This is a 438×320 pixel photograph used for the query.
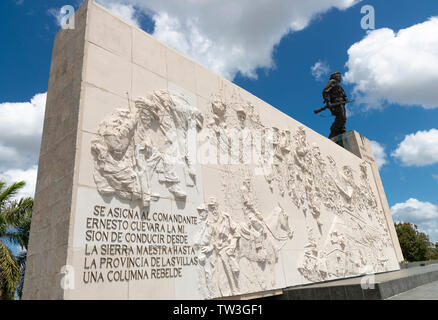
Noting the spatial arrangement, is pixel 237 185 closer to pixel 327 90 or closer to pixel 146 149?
pixel 146 149

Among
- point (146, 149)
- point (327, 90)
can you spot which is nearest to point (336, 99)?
point (327, 90)

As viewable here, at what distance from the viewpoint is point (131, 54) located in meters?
4.73

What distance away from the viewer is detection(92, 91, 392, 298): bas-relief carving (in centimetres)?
407

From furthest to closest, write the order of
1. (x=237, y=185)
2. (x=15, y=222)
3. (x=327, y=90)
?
(x=327, y=90), (x=15, y=222), (x=237, y=185)

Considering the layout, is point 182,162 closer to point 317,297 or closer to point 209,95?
point 209,95

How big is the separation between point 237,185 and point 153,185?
204cm

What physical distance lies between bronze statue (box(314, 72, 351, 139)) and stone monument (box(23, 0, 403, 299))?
24.6 feet

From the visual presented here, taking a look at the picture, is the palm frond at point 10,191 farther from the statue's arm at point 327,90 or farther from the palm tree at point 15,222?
the statue's arm at point 327,90

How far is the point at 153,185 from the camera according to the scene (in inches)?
167

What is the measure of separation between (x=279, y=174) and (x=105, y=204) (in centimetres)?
452

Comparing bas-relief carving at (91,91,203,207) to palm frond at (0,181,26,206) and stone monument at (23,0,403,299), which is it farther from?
palm frond at (0,181,26,206)

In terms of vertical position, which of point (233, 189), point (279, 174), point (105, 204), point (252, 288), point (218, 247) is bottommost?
point (252, 288)
